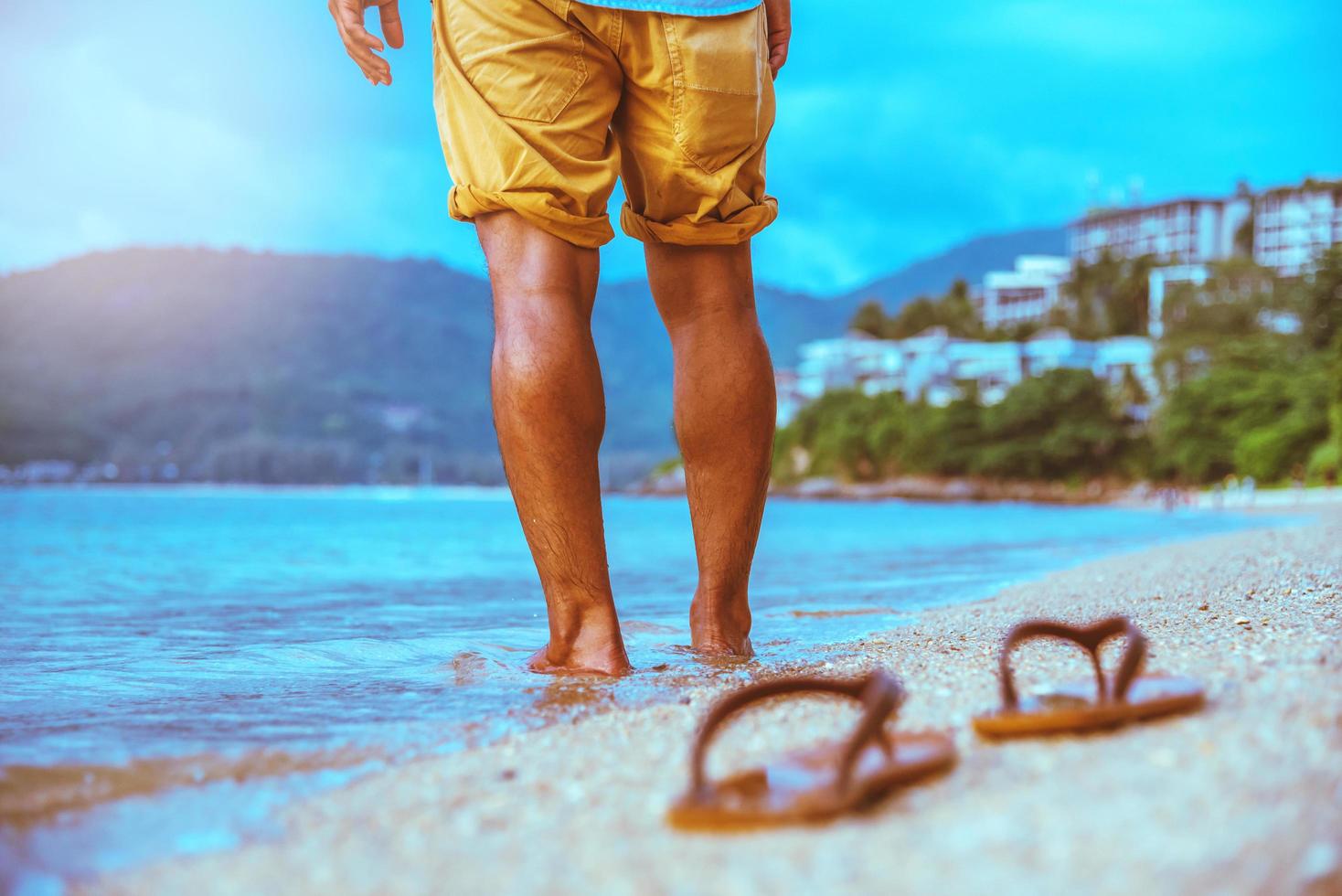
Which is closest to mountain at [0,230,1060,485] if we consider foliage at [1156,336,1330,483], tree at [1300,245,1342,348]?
foliage at [1156,336,1330,483]

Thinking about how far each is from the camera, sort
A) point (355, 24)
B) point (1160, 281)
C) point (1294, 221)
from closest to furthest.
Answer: point (355, 24) < point (1160, 281) < point (1294, 221)

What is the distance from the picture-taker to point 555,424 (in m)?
2.01

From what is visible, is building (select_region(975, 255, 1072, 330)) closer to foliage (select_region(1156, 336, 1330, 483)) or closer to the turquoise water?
foliage (select_region(1156, 336, 1330, 483))

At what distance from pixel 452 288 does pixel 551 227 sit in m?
165

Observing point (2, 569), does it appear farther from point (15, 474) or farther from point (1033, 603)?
point (15, 474)

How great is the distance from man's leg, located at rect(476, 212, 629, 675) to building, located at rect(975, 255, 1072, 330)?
92.9 metres

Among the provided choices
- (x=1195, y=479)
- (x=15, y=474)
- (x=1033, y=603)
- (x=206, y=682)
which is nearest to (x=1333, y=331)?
(x=1195, y=479)

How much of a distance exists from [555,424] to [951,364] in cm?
7618

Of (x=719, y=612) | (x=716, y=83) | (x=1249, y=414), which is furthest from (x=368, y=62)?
(x=1249, y=414)

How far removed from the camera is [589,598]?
206cm

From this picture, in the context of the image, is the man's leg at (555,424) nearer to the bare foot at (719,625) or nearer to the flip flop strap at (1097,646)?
the bare foot at (719,625)

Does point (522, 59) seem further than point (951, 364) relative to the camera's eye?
No

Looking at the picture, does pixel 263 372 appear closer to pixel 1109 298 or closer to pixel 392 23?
pixel 1109 298

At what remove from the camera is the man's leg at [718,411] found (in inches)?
91.7
